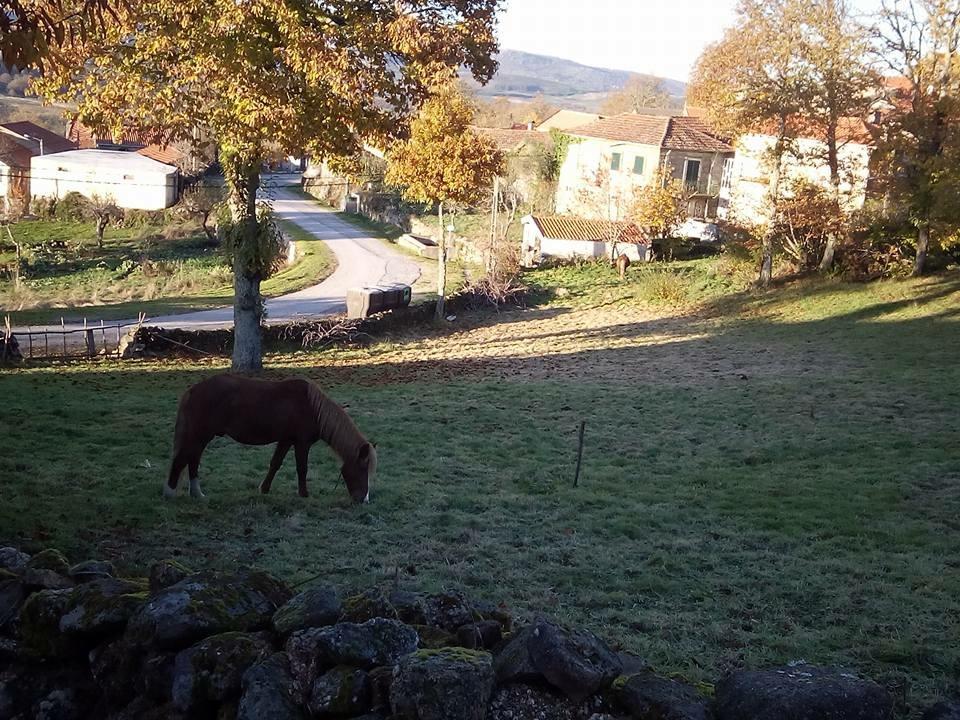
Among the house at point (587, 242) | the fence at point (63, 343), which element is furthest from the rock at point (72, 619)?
the house at point (587, 242)

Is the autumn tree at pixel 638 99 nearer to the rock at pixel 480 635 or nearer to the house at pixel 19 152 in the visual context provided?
the house at pixel 19 152

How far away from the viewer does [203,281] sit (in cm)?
3775

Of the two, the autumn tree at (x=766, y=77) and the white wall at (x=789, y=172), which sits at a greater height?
the autumn tree at (x=766, y=77)

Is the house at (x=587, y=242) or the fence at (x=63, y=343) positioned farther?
the house at (x=587, y=242)

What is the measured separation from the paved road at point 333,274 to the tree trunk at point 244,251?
1.28m

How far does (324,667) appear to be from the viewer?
4.24 meters

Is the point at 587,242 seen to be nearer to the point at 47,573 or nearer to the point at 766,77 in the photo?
the point at 766,77

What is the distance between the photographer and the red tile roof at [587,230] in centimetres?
4294

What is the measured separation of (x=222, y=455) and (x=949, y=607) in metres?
9.36

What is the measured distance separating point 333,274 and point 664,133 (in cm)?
2182

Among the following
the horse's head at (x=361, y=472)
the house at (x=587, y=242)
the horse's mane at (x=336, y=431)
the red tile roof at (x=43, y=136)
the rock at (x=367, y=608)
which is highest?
the red tile roof at (x=43, y=136)

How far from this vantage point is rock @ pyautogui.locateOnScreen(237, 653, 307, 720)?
4.07 meters

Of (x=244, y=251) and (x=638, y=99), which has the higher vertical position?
(x=638, y=99)

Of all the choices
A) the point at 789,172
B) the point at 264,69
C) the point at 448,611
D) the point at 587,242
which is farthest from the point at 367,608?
the point at 587,242
